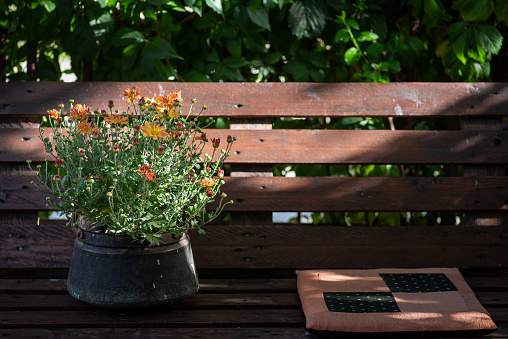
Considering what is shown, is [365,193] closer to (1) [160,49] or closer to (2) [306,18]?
(2) [306,18]

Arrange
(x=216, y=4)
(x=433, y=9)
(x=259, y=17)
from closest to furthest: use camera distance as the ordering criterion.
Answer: (x=216, y=4) → (x=259, y=17) → (x=433, y=9)

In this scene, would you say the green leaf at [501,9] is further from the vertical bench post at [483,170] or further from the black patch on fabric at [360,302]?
the black patch on fabric at [360,302]

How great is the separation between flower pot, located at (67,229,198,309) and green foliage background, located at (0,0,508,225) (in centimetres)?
74

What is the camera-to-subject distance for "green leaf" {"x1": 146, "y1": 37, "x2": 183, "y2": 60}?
1934 mm

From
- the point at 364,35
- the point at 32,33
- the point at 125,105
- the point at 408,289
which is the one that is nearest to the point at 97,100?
the point at 125,105

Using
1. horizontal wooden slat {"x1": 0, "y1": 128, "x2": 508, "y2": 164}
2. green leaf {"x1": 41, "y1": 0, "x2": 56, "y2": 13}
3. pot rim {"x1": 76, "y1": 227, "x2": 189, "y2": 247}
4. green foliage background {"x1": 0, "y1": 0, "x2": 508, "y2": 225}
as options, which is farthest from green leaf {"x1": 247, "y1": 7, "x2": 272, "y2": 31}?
pot rim {"x1": 76, "y1": 227, "x2": 189, "y2": 247}

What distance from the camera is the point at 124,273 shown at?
1.47 metres

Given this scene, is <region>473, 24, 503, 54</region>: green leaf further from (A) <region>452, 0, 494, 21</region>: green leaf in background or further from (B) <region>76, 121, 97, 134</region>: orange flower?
(B) <region>76, 121, 97, 134</region>: orange flower

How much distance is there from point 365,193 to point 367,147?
160mm

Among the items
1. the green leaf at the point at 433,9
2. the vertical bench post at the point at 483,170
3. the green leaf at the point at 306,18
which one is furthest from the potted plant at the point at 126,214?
the green leaf at the point at 433,9

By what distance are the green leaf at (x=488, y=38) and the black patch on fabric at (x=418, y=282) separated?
2.84 feet

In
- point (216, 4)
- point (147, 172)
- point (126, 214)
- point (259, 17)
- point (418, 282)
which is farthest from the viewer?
point (259, 17)

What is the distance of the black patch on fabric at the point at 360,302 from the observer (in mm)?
1504

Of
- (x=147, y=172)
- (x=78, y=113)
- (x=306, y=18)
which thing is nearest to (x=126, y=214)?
(x=147, y=172)
